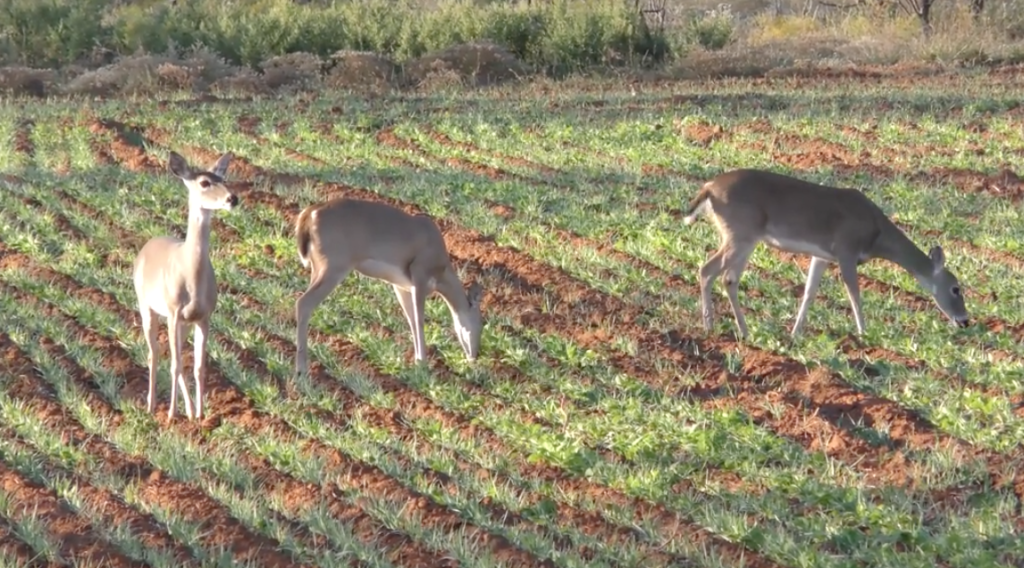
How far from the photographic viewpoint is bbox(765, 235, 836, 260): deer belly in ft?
37.9

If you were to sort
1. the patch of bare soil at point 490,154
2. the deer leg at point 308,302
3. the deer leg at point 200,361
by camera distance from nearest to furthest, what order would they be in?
1. the deer leg at point 200,361
2. the deer leg at point 308,302
3. the patch of bare soil at point 490,154

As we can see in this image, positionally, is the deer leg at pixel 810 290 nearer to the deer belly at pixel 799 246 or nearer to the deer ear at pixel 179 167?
the deer belly at pixel 799 246

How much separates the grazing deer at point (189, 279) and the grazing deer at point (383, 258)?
1008 millimetres

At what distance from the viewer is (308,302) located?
10992 mm

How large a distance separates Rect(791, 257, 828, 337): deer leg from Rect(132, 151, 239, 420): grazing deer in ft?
13.7

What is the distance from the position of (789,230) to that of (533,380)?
2.37 m

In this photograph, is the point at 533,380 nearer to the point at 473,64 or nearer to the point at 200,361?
the point at 200,361

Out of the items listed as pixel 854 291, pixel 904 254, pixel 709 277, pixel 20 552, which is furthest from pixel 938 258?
pixel 20 552

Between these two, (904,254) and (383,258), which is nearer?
(383,258)

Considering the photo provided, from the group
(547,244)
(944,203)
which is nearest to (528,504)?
(547,244)

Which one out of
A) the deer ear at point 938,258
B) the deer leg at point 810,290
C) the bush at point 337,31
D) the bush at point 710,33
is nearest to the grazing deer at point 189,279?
the deer leg at point 810,290

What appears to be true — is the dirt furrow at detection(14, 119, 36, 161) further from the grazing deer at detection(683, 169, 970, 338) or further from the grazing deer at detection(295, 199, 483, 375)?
the grazing deer at detection(683, 169, 970, 338)

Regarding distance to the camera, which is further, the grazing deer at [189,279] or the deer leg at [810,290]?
the deer leg at [810,290]

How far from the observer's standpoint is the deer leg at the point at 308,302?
35.3 feet
